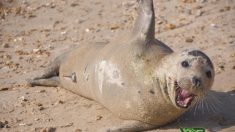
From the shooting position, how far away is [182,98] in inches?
162

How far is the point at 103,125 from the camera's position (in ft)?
15.0

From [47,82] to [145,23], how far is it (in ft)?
5.20

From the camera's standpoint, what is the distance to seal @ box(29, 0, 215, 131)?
405 cm

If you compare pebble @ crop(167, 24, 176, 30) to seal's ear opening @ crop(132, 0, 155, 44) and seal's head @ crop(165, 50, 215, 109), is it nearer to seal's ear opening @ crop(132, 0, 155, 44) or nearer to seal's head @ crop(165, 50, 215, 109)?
seal's ear opening @ crop(132, 0, 155, 44)

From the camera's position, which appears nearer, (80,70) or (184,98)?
(184,98)

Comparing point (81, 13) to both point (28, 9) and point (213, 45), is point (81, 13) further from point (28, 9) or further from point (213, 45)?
point (213, 45)

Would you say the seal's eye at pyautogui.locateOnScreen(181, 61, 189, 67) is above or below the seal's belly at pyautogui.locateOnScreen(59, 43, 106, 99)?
above

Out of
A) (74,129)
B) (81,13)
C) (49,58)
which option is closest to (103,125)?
(74,129)

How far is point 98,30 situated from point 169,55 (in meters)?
3.25

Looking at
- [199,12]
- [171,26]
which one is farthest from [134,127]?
[199,12]

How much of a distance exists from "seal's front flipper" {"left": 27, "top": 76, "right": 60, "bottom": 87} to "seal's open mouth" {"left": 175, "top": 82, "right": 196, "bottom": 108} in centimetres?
197

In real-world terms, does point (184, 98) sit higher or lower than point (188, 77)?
lower

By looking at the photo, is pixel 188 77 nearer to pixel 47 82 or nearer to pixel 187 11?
pixel 47 82

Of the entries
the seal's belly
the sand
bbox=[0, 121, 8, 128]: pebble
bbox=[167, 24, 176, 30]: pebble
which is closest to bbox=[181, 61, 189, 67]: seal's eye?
the sand
